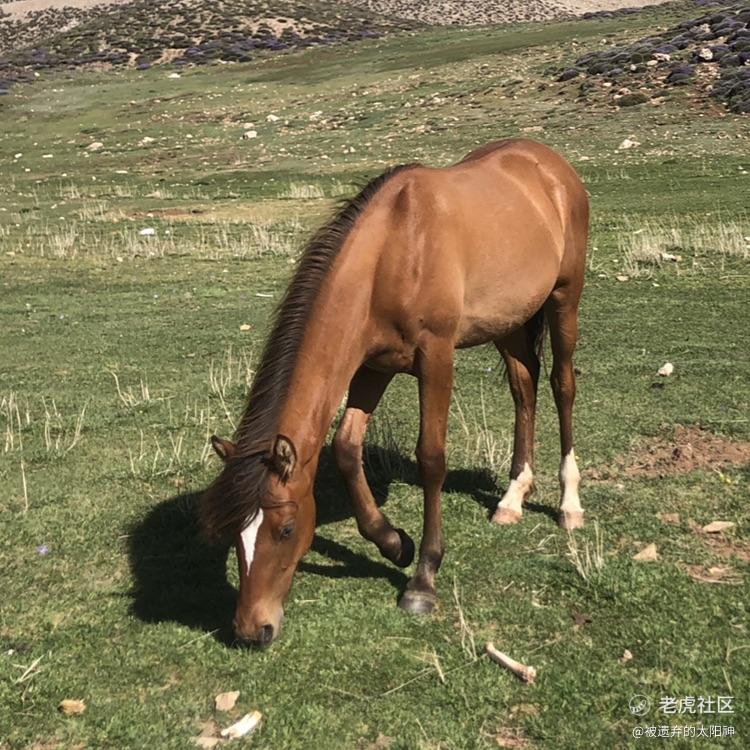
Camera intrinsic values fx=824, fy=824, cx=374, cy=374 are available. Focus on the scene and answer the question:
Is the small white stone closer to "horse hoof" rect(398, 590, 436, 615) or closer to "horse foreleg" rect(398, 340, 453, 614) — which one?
"horse foreleg" rect(398, 340, 453, 614)

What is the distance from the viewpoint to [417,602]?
4617 millimetres

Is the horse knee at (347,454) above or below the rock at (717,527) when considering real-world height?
above

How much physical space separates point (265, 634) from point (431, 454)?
1.49m

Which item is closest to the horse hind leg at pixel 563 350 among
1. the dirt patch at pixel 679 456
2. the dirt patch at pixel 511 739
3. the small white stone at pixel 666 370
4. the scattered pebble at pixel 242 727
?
the dirt patch at pixel 679 456

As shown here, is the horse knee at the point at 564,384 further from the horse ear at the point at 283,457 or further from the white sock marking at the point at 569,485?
the horse ear at the point at 283,457

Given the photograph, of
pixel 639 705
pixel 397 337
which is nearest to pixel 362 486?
pixel 397 337

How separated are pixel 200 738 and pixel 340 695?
670mm

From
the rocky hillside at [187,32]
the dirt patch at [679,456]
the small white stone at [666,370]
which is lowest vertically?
the rocky hillside at [187,32]

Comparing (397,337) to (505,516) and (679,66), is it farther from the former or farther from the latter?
(679,66)

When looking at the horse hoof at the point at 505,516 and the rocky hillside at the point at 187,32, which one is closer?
the horse hoof at the point at 505,516

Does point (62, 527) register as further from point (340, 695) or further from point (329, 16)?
point (329, 16)

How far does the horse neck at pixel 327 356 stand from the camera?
410cm

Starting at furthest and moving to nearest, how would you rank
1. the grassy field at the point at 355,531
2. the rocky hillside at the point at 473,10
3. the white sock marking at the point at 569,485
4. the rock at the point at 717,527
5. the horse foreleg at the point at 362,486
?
the rocky hillside at the point at 473,10
the white sock marking at the point at 569,485
the rock at the point at 717,527
the horse foreleg at the point at 362,486
the grassy field at the point at 355,531

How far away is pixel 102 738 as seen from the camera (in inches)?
144
